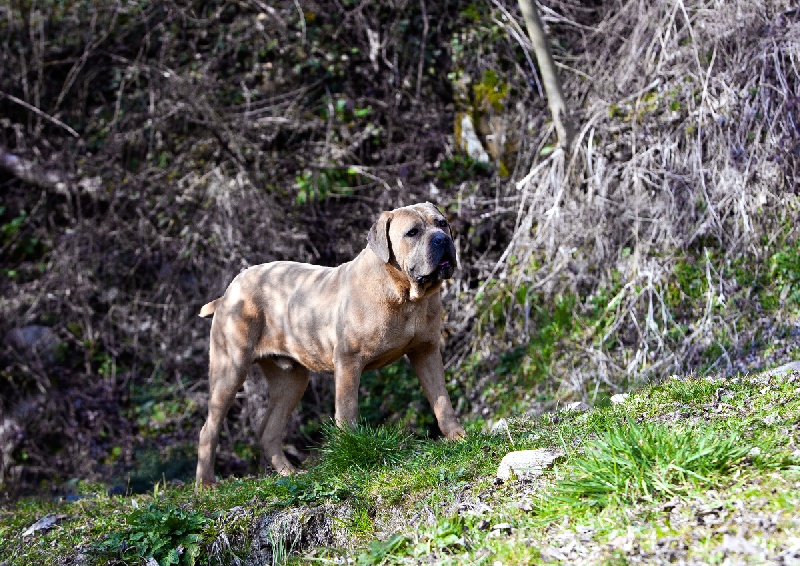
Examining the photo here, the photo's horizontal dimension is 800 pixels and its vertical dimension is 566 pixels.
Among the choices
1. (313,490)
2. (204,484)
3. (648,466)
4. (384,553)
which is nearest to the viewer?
(648,466)

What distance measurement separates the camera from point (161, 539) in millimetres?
4727

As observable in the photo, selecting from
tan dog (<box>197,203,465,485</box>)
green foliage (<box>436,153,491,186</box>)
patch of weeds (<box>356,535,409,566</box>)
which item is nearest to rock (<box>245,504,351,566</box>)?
patch of weeds (<box>356,535,409,566</box>)

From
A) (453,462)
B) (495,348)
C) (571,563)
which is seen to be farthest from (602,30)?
(571,563)

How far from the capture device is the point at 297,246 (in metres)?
9.89

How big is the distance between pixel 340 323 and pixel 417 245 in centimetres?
81

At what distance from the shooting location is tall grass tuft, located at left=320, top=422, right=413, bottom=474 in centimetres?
528

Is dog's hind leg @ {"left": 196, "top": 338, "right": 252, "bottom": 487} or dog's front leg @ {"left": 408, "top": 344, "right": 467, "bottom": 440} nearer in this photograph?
dog's front leg @ {"left": 408, "top": 344, "right": 467, "bottom": 440}

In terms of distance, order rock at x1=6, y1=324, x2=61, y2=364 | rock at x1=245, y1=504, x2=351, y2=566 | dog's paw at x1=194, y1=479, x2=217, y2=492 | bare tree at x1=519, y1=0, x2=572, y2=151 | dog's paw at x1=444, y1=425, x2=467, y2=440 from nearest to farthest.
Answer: rock at x1=245, y1=504, x2=351, y2=566 → dog's paw at x1=444, y1=425, x2=467, y2=440 → dog's paw at x1=194, y1=479, x2=217, y2=492 → bare tree at x1=519, y1=0, x2=572, y2=151 → rock at x1=6, y1=324, x2=61, y2=364

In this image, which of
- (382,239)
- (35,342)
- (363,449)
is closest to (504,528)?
(363,449)

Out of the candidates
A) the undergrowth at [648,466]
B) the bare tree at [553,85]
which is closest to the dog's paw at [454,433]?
the undergrowth at [648,466]

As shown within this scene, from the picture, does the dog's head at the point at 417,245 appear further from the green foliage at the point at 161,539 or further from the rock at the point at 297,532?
the green foliage at the point at 161,539

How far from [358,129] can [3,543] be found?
254 inches

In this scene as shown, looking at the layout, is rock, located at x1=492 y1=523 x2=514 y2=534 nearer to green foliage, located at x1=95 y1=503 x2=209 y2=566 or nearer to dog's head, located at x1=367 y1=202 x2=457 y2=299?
green foliage, located at x1=95 y1=503 x2=209 y2=566

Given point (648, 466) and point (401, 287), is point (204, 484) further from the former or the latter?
point (648, 466)
